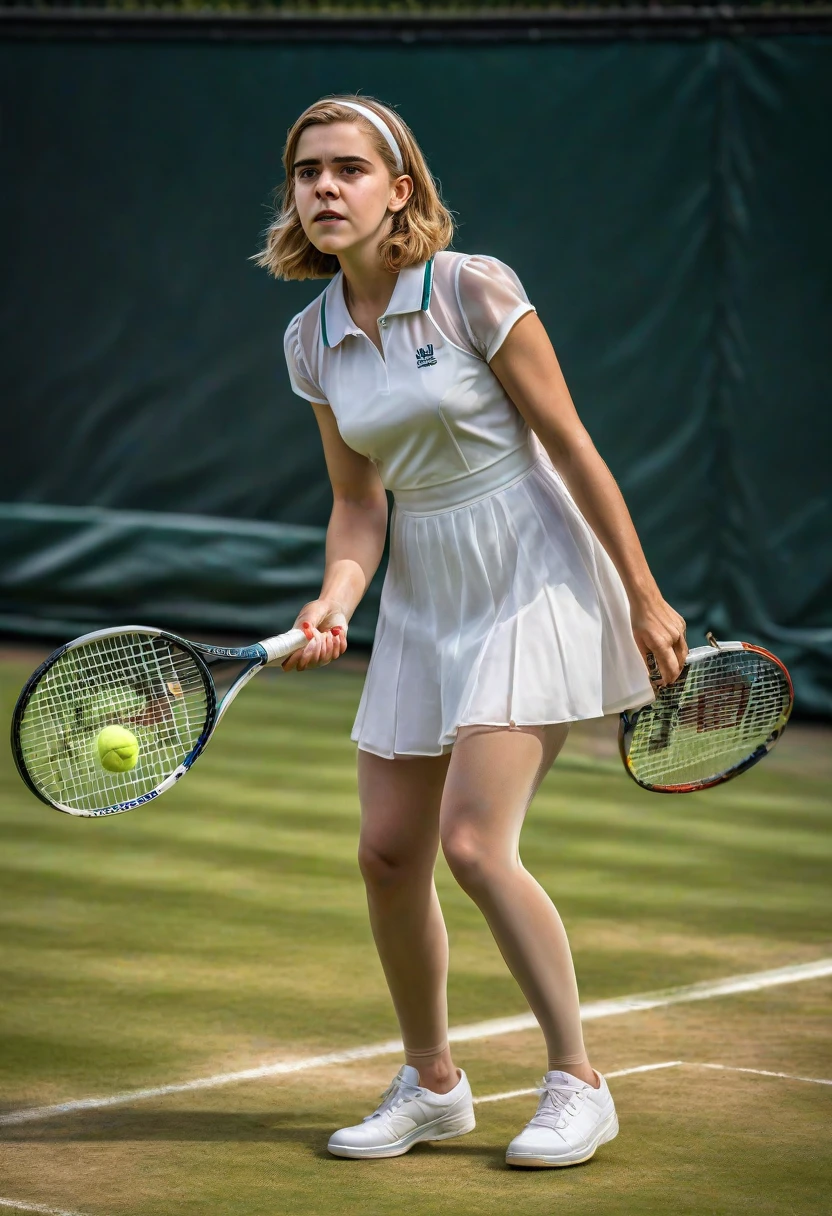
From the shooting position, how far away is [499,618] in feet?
9.73

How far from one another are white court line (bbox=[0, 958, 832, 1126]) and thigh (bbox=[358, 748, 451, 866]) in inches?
25.9

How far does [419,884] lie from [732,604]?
436 centimetres

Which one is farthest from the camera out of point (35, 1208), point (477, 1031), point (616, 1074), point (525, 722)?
point (477, 1031)

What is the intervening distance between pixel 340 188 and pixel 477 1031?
166cm

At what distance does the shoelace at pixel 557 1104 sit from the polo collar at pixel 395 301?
3.96ft

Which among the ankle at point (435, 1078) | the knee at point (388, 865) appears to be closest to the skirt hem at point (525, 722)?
the knee at point (388, 865)

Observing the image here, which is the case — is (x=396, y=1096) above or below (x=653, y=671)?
below

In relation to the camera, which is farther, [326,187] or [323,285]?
[323,285]

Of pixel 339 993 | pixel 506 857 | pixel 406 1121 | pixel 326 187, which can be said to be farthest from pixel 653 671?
pixel 339 993

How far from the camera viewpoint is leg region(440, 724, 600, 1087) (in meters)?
2.85

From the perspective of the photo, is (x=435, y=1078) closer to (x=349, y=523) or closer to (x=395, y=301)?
(x=349, y=523)

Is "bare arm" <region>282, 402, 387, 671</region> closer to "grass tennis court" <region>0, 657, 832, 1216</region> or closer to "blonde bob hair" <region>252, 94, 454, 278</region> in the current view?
"blonde bob hair" <region>252, 94, 454, 278</region>

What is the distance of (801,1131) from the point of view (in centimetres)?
316

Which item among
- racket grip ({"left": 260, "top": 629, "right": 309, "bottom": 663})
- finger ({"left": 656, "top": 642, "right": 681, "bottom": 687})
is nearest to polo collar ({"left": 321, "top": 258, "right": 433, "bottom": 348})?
racket grip ({"left": 260, "top": 629, "right": 309, "bottom": 663})
